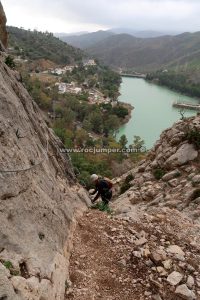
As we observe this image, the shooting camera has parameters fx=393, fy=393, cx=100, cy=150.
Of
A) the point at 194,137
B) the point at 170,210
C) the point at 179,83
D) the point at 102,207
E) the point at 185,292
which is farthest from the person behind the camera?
the point at 179,83

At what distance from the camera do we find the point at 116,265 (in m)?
8.27

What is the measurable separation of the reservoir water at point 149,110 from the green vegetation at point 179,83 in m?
2.24

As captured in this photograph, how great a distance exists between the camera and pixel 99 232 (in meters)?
9.48

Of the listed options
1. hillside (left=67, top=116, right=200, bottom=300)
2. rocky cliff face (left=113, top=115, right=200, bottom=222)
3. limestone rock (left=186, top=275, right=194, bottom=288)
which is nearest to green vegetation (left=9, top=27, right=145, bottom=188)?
hillside (left=67, top=116, right=200, bottom=300)

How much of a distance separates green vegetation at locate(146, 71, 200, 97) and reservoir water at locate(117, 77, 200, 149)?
224 cm

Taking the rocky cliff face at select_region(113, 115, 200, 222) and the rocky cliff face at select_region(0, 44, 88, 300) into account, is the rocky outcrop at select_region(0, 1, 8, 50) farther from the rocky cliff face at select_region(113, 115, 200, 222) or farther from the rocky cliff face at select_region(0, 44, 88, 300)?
the rocky cliff face at select_region(113, 115, 200, 222)

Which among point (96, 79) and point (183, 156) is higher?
point (183, 156)

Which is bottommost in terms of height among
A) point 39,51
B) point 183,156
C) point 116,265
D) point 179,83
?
point 179,83

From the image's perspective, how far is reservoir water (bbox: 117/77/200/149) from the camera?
76688mm

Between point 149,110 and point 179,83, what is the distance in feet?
139

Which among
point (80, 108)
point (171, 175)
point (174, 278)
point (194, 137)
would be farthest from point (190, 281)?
point (80, 108)

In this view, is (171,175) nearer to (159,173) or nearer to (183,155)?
(159,173)

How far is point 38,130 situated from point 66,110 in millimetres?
61122

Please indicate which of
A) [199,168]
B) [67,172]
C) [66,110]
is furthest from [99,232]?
[66,110]
